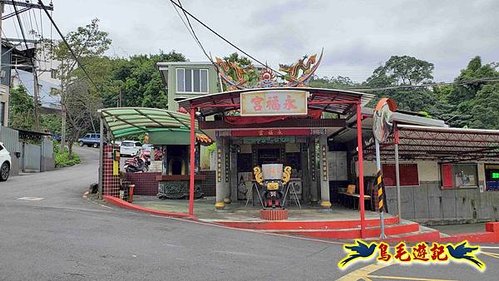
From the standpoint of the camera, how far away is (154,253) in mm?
6949

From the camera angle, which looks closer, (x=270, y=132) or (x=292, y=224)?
(x=292, y=224)

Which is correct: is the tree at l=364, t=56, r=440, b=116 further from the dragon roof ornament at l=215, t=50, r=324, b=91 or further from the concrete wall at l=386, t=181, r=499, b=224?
the dragon roof ornament at l=215, t=50, r=324, b=91

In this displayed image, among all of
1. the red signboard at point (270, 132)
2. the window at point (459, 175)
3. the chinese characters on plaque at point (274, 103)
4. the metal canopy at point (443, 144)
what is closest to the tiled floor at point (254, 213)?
the red signboard at point (270, 132)

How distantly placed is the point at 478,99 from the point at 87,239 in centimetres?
3284

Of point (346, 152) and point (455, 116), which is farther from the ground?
point (455, 116)

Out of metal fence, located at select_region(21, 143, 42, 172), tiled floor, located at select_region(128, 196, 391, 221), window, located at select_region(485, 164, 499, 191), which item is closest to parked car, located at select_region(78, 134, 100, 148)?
metal fence, located at select_region(21, 143, 42, 172)

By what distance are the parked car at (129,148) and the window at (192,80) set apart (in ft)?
41.9

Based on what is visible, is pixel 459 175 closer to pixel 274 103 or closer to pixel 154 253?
pixel 274 103

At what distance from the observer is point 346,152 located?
16.7 metres

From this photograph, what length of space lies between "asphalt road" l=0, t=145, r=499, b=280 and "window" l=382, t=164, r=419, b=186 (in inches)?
287

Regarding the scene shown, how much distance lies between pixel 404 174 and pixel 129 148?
→ 27.8 metres

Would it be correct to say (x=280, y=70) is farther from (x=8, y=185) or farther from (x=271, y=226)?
(x=8, y=185)

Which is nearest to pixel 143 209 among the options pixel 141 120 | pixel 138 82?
pixel 141 120

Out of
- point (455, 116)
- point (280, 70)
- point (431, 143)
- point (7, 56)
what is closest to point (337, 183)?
point (431, 143)
